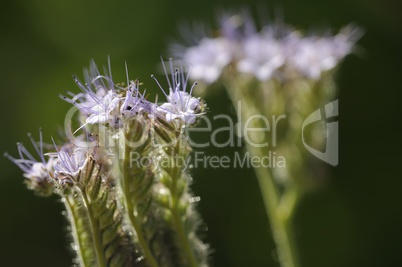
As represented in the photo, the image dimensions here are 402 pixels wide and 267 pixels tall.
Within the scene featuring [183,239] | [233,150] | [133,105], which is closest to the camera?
[133,105]

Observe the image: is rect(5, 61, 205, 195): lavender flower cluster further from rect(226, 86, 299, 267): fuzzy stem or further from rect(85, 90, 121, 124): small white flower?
rect(226, 86, 299, 267): fuzzy stem

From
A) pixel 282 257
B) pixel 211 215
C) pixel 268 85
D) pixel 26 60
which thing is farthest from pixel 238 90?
pixel 26 60

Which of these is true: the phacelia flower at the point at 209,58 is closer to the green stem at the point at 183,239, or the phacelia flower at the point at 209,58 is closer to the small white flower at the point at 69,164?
the green stem at the point at 183,239

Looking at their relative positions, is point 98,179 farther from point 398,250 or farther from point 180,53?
point 398,250

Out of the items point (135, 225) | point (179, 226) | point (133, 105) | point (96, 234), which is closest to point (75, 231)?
point (96, 234)

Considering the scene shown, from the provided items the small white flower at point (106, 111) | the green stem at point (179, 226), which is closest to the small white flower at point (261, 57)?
the green stem at point (179, 226)

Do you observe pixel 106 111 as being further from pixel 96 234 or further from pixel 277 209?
pixel 277 209

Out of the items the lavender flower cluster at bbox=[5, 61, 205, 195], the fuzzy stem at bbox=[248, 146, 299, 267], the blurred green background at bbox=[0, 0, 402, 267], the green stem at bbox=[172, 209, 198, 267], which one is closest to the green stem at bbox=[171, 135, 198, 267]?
the green stem at bbox=[172, 209, 198, 267]
